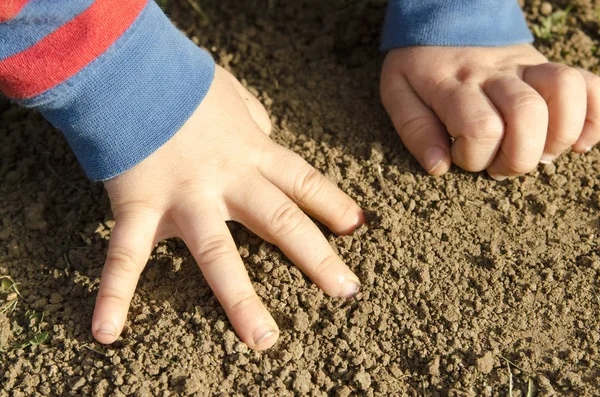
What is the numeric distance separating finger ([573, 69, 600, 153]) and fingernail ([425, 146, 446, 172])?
434mm

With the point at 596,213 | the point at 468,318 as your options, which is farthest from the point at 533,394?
the point at 596,213

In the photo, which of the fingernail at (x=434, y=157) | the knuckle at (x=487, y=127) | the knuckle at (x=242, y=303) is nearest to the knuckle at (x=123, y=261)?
the knuckle at (x=242, y=303)

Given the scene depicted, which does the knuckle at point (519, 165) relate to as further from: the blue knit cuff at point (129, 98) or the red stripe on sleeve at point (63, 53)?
the red stripe on sleeve at point (63, 53)

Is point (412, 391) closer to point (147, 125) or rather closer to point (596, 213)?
point (596, 213)

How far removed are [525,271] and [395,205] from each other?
0.40 meters

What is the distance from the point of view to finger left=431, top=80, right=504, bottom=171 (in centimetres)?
188

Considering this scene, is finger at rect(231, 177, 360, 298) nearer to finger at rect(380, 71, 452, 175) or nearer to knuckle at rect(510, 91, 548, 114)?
finger at rect(380, 71, 452, 175)

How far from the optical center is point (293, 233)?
1772 mm

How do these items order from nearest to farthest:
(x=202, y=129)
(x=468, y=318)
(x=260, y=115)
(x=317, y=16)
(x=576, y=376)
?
(x=576, y=376)
(x=468, y=318)
(x=202, y=129)
(x=260, y=115)
(x=317, y=16)

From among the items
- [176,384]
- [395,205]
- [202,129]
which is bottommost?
[395,205]

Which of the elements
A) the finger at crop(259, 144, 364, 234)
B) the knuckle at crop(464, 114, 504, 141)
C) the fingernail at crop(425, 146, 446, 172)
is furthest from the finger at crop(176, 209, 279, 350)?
the knuckle at crop(464, 114, 504, 141)

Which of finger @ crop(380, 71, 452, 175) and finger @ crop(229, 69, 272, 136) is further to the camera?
finger @ crop(229, 69, 272, 136)

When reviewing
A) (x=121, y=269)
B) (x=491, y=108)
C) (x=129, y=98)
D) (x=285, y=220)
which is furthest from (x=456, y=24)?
(x=121, y=269)

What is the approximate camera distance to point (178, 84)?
1.84 meters
